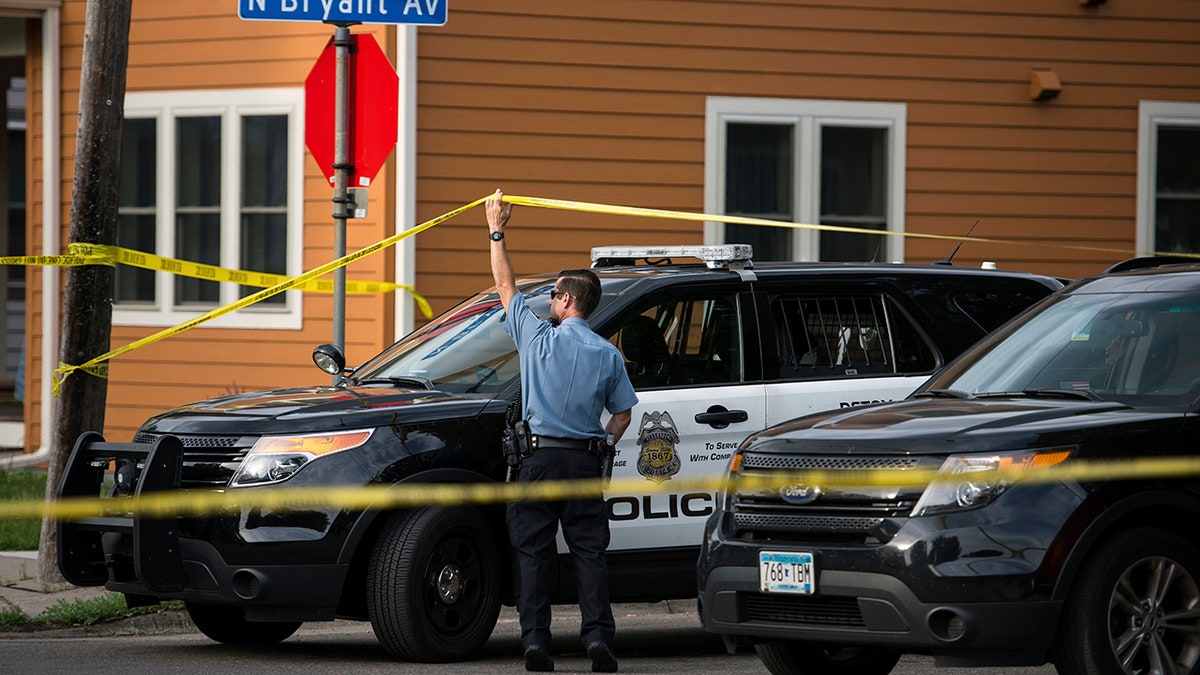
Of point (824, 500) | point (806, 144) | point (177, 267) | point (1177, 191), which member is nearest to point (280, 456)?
point (824, 500)

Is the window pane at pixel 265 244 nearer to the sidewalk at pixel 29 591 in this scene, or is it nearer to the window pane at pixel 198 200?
the window pane at pixel 198 200

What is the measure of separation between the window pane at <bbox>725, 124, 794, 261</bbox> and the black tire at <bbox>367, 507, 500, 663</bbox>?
7.58 metres

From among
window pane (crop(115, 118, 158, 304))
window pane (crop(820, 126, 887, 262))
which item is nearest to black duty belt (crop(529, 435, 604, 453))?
window pane (crop(820, 126, 887, 262))

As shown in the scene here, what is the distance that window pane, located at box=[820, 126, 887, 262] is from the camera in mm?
15086

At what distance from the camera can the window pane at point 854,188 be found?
49.5ft

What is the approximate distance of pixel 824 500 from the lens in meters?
6.08

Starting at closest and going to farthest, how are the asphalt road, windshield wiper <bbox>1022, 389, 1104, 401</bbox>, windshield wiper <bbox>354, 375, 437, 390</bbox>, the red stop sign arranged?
windshield wiper <bbox>1022, 389, 1104, 401</bbox> → the asphalt road → windshield wiper <bbox>354, 375, 437, 390</bbox> → the red stop sign

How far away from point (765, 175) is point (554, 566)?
7.77m

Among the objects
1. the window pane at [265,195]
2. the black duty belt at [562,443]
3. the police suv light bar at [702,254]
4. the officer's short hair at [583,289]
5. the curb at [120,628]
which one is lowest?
the curb at [120,628]

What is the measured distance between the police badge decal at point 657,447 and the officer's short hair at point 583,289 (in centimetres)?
68

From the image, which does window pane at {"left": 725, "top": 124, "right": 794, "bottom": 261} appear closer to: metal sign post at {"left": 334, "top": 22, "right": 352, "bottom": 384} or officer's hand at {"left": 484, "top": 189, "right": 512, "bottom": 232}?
metal sign post at {"left": 334, "top": 22, "right": 352, "bottom": 384}

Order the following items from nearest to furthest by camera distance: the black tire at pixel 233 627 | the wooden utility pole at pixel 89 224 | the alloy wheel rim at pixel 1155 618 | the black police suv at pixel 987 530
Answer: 1. the black police suv at pixel 987 530
2. the alloy wheel rim at pixel 1155 618
3. the black tire at pixel 233 627
4. the wooden utility pole at pixel 89 224

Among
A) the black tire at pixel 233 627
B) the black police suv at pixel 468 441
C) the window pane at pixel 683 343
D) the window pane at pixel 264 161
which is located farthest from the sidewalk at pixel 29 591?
the window pane at pixel 264 161

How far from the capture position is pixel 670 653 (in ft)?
27.4
